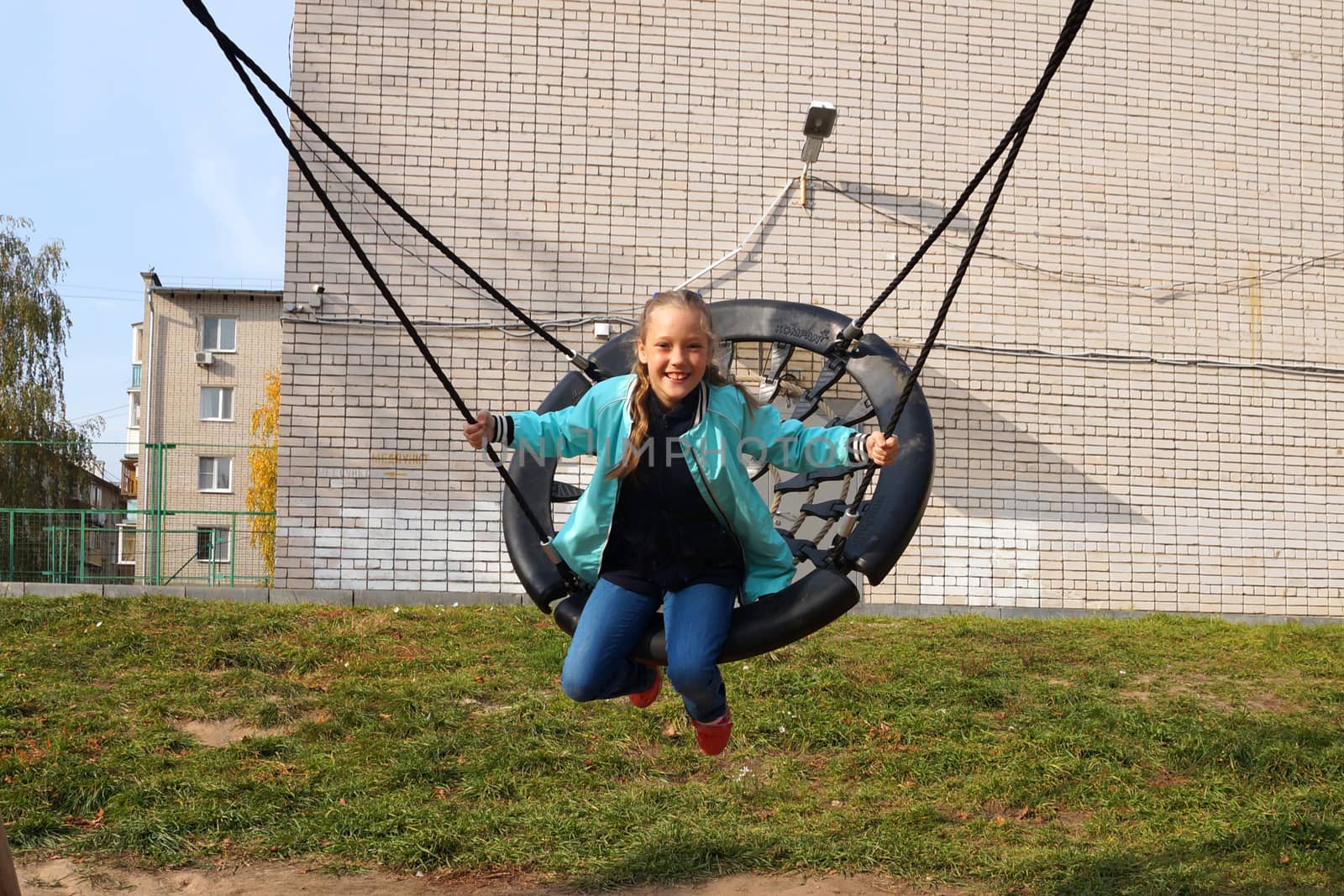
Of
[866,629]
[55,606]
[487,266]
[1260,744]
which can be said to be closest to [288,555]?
[55,606]

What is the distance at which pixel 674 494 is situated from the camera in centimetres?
344

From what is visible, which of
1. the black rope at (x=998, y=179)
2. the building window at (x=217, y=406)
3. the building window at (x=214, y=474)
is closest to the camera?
the black rope at (x=998, y=179)

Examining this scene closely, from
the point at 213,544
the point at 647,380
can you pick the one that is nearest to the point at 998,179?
the point at 647,380

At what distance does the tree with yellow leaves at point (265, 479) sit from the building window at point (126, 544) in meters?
1.28

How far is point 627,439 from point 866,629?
5.55 meters

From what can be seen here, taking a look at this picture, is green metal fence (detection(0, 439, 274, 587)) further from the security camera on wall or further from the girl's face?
the girl's face

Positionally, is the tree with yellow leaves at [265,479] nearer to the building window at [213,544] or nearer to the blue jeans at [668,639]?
the building window at [213,544]

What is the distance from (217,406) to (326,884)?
33.3m

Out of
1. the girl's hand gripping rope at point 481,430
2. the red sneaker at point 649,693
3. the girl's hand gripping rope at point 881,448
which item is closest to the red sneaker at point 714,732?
the red sneaker at point 649,693

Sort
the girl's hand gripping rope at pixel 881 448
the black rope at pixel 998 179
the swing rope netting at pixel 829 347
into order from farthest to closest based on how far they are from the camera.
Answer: the girl's hand gripping rope at pixel 881 448
the swing rope netting at pixel 829 347
the black rope at pixel 998 179

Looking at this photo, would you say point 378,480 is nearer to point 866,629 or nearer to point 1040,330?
point 866,629

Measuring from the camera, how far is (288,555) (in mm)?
9336

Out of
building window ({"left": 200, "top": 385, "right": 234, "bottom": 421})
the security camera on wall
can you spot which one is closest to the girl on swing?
the security camera on wall

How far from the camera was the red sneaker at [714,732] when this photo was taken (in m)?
3.64
